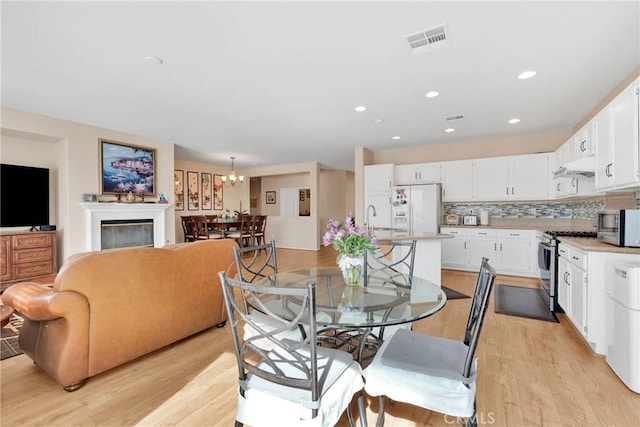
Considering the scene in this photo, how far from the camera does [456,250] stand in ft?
18.1

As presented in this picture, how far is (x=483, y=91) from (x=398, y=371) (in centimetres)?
334

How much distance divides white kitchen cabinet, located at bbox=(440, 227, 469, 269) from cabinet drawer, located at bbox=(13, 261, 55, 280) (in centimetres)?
665

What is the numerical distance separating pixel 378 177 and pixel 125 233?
505 cm

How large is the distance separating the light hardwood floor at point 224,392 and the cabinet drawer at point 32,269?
2.68 m

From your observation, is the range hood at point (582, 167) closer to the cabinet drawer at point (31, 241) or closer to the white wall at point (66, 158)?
the white wall at point (66, 158)

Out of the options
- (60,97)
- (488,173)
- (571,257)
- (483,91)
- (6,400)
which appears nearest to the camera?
(6,400)

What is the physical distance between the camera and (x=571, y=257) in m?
2.91

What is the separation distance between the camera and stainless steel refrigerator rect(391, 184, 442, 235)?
5508 mm

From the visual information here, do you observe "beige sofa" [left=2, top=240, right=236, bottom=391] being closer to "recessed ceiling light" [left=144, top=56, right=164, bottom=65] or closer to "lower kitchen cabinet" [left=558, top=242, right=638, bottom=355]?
"recessed ceiling light" [left=144, top=56, right=164, bottom=65]

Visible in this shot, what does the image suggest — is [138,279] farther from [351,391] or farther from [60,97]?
[60,97]

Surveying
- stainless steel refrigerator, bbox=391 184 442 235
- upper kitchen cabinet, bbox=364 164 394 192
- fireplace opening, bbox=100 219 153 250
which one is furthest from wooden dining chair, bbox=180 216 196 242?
stainless steel refrigerator, bbox=391 184 442 235

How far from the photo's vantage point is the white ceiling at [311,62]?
81.4 inches

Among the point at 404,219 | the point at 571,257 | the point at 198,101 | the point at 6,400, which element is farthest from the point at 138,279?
the point at 404,219

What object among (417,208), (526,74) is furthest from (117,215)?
(526,74)
